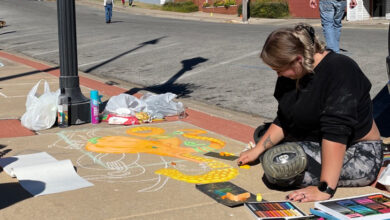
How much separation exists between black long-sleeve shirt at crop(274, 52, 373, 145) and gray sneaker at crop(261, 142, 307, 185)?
0.78 ft

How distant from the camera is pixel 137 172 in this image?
15.5 ft

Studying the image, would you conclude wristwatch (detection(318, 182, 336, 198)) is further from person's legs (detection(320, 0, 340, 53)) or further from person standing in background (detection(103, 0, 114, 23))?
person standing in background (detection(103, 0, 114, 23))

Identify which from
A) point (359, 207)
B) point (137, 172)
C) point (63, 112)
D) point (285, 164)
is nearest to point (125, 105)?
point (63, 112)

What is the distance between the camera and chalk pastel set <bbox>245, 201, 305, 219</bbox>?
3604mm

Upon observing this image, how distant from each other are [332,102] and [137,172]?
6.09ft

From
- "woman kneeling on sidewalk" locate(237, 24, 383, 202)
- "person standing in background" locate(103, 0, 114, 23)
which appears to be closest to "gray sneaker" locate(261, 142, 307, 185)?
"woman kneeling on sidewalk" locate(237, 24, 383, 202)

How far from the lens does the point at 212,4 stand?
42.9 meters

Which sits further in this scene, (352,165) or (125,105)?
(125,105)

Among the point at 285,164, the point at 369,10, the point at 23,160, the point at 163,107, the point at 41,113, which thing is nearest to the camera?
the point at 285,164

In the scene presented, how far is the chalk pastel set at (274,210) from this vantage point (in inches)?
142

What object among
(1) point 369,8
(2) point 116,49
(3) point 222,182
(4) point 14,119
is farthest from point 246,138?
(1) point 369,8

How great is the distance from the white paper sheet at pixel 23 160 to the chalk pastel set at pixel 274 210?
209cm

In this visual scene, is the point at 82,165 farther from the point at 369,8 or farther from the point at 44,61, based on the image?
the point at 369,8

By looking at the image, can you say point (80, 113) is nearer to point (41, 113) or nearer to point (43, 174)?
point (41, 113)
